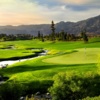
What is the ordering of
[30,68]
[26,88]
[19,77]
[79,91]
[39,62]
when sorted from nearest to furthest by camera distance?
[79,91], [26,88], [19,77], [30,68], [39,62]

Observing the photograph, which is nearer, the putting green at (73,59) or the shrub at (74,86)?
the shrub at (74,86)

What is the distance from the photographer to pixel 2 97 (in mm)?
32281

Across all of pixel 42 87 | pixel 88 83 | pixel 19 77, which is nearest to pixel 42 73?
pixel 19 77

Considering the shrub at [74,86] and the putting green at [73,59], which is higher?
the shrub at [74,86]

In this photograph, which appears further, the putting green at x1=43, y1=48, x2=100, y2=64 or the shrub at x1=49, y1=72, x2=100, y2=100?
the putting green at x1=43, y1=48, x2=100, y2=64

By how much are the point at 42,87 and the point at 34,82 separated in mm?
1675

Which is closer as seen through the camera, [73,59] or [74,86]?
[74,86]

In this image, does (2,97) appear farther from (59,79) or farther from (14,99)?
(59,79)

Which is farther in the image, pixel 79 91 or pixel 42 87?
pixel 42 87

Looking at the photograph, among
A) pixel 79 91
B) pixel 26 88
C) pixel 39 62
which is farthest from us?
pixel 39 62

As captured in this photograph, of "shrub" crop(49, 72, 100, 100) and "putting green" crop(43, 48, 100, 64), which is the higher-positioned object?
"shrub" crop(49, 72, 100, 100)

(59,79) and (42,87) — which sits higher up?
(59,79)

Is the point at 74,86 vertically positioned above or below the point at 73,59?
above

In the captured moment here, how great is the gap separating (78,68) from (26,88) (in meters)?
13.0
